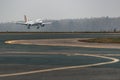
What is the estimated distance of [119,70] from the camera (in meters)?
24.7

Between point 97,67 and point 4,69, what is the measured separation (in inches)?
251

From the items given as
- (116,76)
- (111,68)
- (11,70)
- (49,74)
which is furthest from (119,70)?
(11,70)

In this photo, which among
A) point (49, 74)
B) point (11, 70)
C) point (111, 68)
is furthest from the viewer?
point (111, 68)

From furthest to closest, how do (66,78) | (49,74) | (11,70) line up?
1. (11,70)
2. (49,74)
3. (66,78)

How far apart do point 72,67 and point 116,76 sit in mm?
5075

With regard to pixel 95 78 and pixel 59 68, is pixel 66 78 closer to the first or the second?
pixel 95 78

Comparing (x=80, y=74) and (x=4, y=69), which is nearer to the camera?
(x=80, y=74)

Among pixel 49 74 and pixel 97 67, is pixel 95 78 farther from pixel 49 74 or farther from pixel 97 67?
pixel 97 67

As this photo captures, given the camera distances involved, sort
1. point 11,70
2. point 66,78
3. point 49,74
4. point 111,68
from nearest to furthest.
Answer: point 66,78 < point 49,74 < point 11,70 < point 111,68

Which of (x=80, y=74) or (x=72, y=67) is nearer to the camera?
(x=80, y=74)

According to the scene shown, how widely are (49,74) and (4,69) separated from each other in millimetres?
3766

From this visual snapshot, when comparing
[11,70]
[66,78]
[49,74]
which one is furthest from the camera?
[11,70]

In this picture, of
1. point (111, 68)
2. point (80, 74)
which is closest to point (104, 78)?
point (80, 74)

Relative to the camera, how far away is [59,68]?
2556cm
